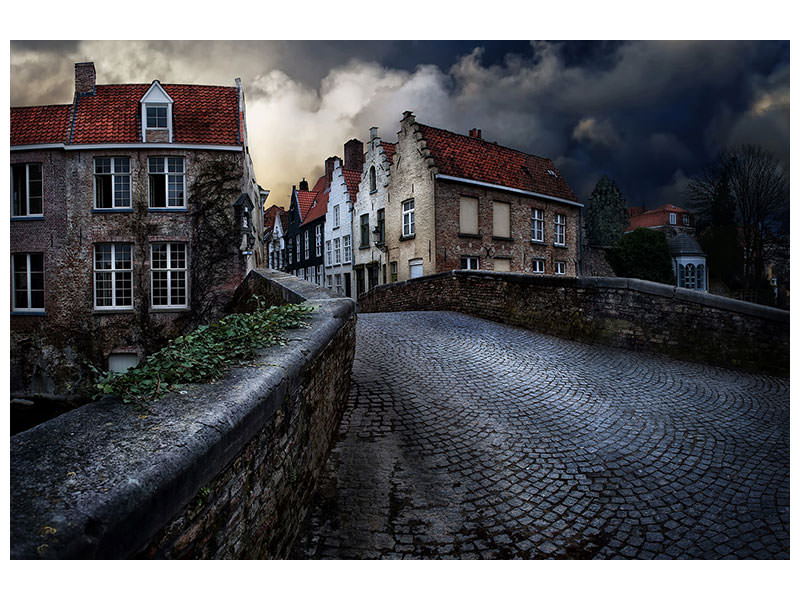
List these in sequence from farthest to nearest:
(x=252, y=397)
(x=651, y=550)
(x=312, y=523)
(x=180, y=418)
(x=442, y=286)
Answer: (x=442, y=286), (x=312, y=523), (x=651, y=550), (x=252, y=397), (x=180, y=418)

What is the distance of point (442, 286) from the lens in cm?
1032

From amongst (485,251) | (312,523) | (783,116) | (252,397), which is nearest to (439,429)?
(312,523)

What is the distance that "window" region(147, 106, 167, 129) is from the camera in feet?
13.9

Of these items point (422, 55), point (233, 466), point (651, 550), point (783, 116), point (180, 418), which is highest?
point (422, 55)

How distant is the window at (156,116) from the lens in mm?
4238

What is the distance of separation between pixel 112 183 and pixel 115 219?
17.7 inches

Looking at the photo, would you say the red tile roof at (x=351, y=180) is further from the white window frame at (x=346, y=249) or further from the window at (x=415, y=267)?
the window at (x=415, y=267)

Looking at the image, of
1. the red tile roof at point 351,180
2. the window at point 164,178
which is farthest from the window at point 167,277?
the red tile roof at point 351,180

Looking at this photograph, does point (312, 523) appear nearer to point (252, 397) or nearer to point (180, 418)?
point (252, 397)

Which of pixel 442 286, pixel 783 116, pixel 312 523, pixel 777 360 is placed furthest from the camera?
pixel 442 286

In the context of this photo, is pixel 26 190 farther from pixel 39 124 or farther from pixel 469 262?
pixel 469 262

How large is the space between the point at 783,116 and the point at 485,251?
462 inches

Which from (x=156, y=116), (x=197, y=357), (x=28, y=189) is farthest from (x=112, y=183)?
(x=197, y=357)
